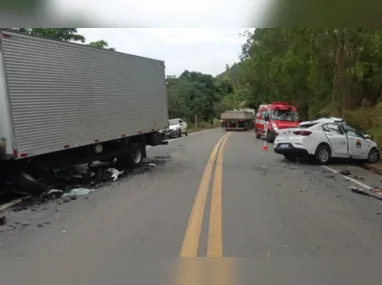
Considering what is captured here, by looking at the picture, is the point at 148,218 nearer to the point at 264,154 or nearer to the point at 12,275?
the point at 12,275

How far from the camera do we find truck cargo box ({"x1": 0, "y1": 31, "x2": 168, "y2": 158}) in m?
8.88

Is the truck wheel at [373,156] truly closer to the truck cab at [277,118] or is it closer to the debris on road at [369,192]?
the debris on road at [369,192]

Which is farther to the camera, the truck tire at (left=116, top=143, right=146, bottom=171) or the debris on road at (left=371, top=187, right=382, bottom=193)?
the truck tire at (left=116, top=143, right=146, bottom=171)

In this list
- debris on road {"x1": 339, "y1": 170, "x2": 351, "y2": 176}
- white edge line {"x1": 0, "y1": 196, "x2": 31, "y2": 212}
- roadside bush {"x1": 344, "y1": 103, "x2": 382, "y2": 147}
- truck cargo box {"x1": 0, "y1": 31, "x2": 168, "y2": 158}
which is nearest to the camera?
white edge line {"x1": 0, "y1": 196, "x2": 31, "y2": 212}

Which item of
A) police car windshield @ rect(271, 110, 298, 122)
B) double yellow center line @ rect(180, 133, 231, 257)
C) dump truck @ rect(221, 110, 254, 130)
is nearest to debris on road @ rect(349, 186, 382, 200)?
double yellow center line @ rect(180, 133, 231, 257)

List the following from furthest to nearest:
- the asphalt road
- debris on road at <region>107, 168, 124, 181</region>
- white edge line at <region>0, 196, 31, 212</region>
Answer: debris on road at <region>107, 168, 124, 181</region> < white edge line at <region>0, 196, 31, 212</region> < the asphalt road

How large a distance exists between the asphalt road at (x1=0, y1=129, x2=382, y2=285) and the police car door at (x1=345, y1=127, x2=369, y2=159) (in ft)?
15.1

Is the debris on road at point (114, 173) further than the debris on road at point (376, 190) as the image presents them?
Yes

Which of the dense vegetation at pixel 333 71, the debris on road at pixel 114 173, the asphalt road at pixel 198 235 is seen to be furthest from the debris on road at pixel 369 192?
the dense vegetation at pixel 333 71

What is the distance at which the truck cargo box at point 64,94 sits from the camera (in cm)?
888

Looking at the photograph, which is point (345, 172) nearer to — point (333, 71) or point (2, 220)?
point (2, 220)

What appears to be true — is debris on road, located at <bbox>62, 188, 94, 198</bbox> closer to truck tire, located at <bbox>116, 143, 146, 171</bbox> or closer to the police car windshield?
truck tire, located at <bbox>116, 143, 146, 171</bbox>

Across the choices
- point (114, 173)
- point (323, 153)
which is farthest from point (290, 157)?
point (114, 173)

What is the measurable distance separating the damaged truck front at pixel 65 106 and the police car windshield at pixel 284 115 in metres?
12.8
